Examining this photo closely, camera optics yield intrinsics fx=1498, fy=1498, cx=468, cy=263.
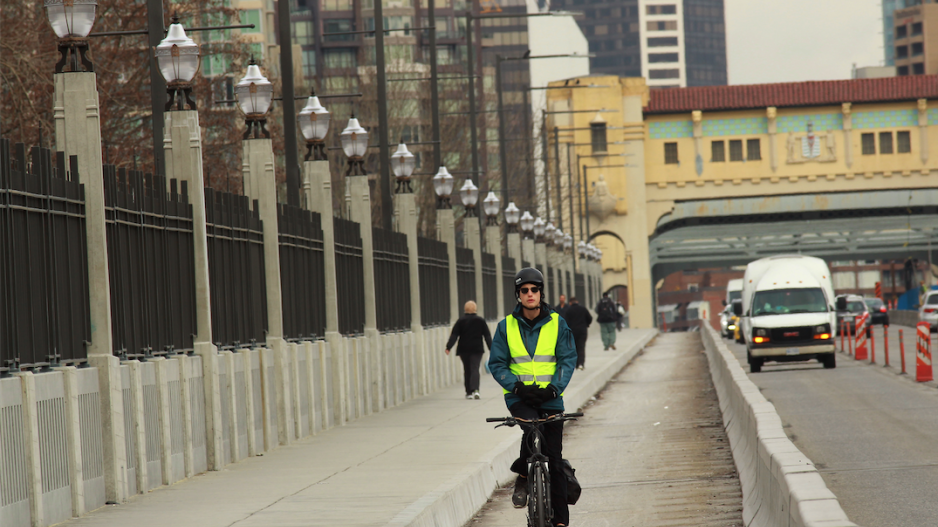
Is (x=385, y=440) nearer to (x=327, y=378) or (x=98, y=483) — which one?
(x=327, y=378)

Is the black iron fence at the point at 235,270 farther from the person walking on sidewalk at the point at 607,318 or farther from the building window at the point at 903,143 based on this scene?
the building window at the point at 903,143

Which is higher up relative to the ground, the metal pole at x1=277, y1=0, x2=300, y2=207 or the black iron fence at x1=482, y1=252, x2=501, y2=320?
the metal pole at x1=277, y1=0, x2=300, y2=207

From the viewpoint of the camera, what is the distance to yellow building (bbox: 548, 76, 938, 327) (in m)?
98.2

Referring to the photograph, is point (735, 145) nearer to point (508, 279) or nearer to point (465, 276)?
point (508, 279)

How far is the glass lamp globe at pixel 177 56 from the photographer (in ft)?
47.2

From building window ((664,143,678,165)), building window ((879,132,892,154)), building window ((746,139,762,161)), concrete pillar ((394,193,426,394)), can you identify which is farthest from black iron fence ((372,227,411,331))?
building window ((879,132,892,154))

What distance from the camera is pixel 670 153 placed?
101 meters

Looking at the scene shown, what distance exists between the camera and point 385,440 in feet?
56.5

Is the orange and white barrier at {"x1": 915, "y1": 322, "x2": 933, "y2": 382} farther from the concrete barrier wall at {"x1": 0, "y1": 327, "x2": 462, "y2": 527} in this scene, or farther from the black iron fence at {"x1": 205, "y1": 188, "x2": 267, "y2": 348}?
the black iron fence at {"x1": 205, "y1": 188, "x2": 267, "y2": 348}

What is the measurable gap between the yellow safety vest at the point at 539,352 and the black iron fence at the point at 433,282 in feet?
62.3

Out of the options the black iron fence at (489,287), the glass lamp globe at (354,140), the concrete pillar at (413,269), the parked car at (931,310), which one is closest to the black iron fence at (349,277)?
the glass lamp globe at (354,140)

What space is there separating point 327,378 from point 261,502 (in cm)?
846

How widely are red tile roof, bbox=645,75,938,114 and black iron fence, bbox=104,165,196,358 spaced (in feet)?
289

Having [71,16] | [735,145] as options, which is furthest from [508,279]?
[735,145]
